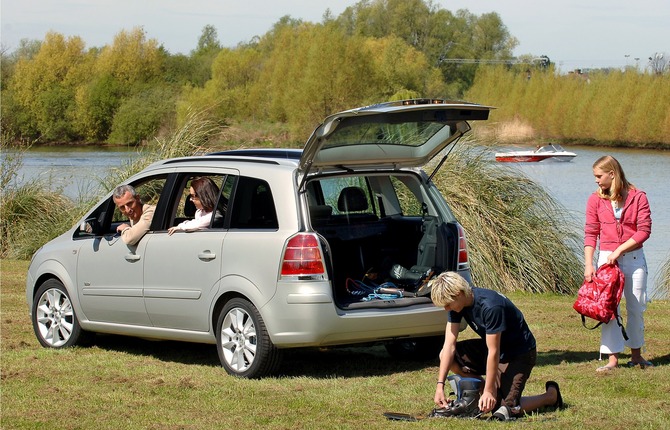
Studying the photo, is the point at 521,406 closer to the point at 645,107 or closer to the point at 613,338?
the point at 613,338

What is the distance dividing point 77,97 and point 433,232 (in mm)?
56032

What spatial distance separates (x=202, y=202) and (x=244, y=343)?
4.48 ft

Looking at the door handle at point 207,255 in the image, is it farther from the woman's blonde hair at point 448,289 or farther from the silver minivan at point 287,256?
the woman's blonde hair at point 448,289

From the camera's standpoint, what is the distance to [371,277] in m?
8.77

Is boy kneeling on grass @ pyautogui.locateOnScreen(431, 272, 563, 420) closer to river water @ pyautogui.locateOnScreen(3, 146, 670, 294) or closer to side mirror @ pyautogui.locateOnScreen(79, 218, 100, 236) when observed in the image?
side mirror @ pyautogui.locateOnScreen(79, 218, 100, 236)

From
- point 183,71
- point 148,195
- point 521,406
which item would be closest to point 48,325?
point 521,406

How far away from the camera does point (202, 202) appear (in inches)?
348

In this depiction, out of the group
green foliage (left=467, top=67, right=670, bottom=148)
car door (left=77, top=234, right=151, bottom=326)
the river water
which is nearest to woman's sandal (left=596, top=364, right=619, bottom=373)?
car door (left=77, top=234, right=151, bottom=326)

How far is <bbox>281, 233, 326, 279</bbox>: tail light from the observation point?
7.79 metres

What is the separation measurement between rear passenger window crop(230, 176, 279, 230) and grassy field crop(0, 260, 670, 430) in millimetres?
1197

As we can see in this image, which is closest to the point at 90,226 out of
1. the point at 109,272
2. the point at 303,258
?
the point at 109,272

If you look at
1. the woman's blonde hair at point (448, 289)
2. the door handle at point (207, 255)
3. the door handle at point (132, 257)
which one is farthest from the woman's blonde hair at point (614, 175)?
the door handle at point (132, 257)

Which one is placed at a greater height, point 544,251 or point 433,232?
point 433,232

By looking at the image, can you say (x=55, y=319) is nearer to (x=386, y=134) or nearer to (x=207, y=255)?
(x=207, y=255)
